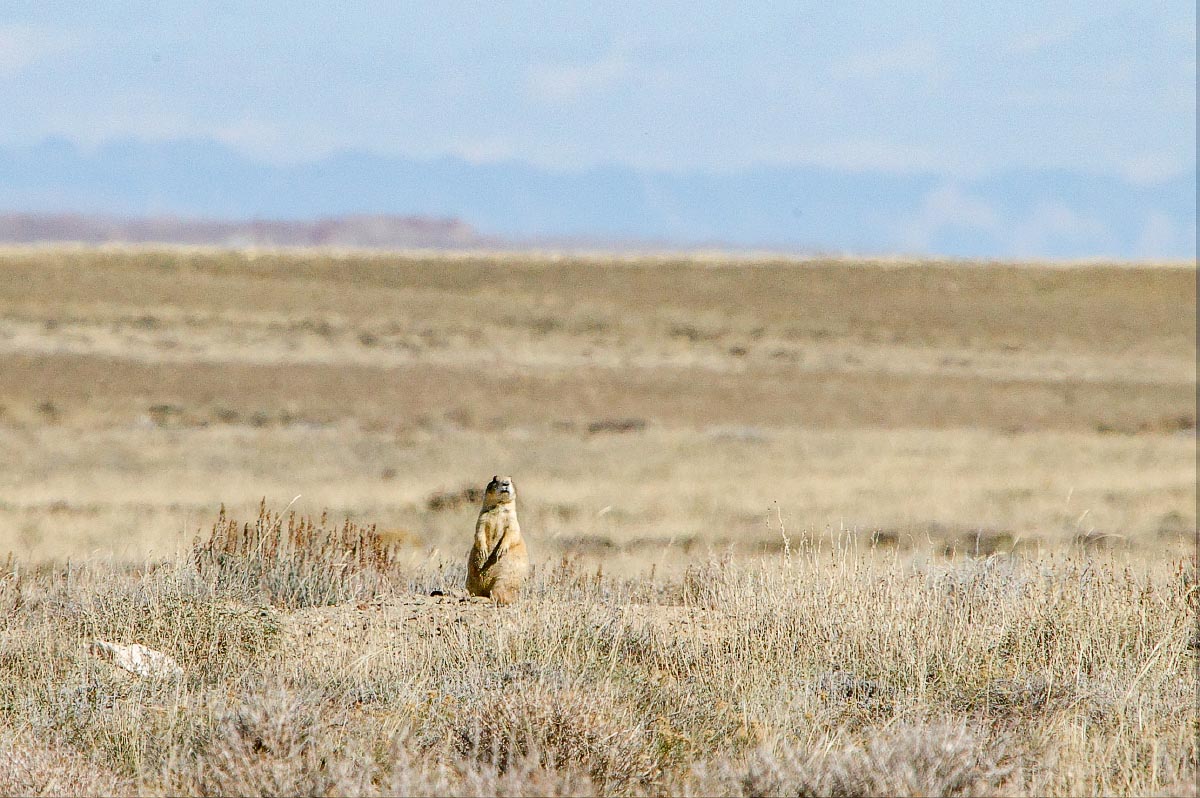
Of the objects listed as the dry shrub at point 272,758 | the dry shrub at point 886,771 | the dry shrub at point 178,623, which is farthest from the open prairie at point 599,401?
the dry shrub at point 272,758

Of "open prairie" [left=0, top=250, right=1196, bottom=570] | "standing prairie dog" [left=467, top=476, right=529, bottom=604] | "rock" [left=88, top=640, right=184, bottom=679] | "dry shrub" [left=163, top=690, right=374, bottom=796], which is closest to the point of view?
"dry shrub" [left=163, top=690, right=374, bottom=796]

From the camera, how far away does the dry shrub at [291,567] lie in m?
7.83

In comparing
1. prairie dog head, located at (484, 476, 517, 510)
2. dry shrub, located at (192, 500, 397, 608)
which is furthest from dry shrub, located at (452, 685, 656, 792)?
dry shrub, located at (192, 500, 397, 608)

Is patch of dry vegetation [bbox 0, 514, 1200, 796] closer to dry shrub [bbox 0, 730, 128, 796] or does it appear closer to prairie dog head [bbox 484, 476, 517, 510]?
dry shrub [bbox 0, 730, 128, 796]

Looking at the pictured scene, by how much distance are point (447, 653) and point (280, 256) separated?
68992mm

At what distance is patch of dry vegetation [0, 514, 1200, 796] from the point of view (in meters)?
4.48

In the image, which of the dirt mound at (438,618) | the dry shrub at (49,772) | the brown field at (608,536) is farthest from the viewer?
the dirt mound at (438,618)

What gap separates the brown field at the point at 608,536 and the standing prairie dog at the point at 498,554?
17 cm

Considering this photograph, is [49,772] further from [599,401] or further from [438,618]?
[599,401]

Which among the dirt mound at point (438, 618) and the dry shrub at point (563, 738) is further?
the dirt mound at point (438, 618)

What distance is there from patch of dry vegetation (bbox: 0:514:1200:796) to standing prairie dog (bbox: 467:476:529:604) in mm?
157

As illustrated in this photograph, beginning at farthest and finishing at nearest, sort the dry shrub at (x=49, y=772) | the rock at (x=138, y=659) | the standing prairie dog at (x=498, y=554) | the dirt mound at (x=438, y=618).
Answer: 1. the standing prairie dog at (x=498, y=554)
2. the dirt mound at (x=438, y=618)
3. the rock at (x=138, y=659)
4. the dry shrub at (x=49, y=772)

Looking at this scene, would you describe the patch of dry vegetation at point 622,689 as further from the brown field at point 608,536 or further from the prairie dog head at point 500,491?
the prairie dog head at point 500,491

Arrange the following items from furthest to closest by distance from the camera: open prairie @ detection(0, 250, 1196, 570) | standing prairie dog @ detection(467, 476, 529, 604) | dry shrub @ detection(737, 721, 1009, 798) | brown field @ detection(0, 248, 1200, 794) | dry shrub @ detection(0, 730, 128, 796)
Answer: open prairie @ detection(0, 250, 1196, 570) < standing prairie dog @ detection(467, 476, 529, 604) < brown field @ detection(0, 248, 1200, 794) < dry shrub @ detection(0, 730, 128, 796) < dry shrub @ detection(737, 721, 1009, 798)
